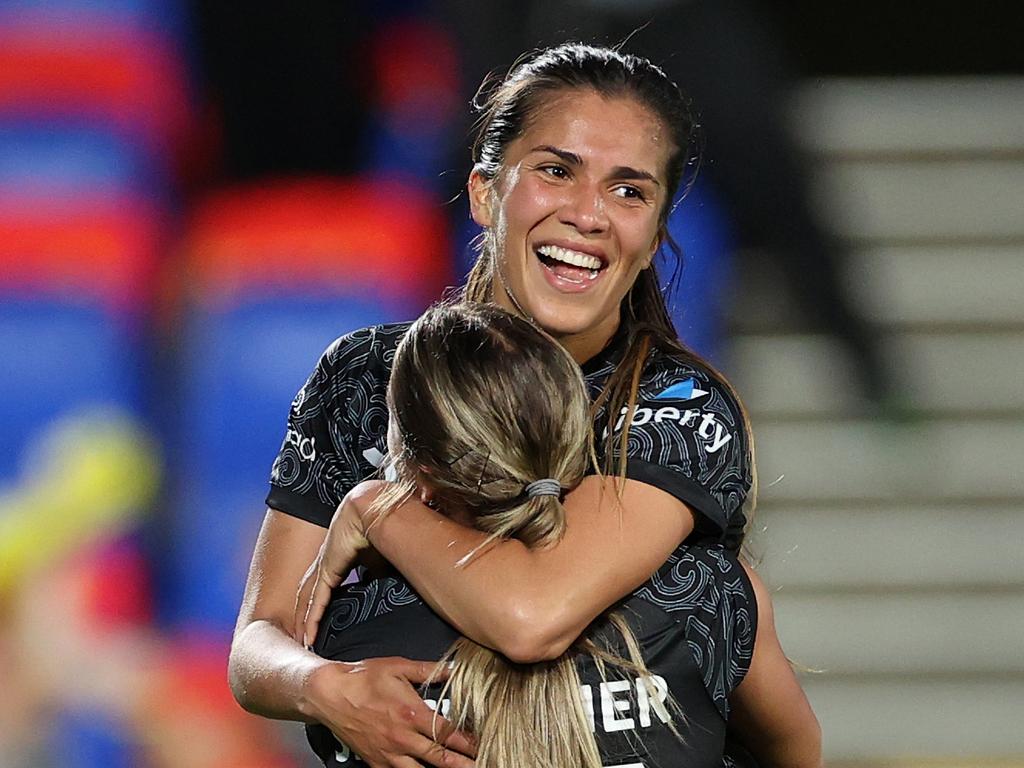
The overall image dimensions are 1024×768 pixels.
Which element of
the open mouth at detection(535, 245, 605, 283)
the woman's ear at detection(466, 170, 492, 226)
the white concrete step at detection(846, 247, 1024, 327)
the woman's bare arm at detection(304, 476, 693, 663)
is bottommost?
the white concrete step at detection(846, 247, 1024, 327)

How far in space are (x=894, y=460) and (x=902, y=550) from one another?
0.24 metres

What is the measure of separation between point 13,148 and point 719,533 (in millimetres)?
2567

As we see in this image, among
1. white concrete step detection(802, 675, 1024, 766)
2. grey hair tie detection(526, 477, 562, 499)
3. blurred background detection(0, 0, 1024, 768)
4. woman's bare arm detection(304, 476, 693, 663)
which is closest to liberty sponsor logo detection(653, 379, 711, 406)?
woman's bare arm detection(304, 476, 693, 663)

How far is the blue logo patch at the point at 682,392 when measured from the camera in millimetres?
1915

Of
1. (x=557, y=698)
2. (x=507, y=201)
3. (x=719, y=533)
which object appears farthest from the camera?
(x=507, y=201)

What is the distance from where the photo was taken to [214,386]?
3762mm

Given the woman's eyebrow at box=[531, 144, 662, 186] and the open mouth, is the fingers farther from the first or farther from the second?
the woman's eyebrow at box=[531, 144, 662, 186]

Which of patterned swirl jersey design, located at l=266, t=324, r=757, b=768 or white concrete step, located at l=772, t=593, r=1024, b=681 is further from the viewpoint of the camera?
white concrete step, located at l=772, t=593, r=1024, b=681

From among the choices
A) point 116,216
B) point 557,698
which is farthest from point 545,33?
point 557,698

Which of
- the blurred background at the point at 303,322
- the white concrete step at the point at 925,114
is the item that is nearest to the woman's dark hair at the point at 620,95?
the blurred background at the point at 303,322

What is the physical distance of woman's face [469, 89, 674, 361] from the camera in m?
2.03

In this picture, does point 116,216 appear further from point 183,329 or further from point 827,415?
point 827,415

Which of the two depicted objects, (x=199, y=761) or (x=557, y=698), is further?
(x=199, y=761)

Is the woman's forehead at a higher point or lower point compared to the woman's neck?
higher
